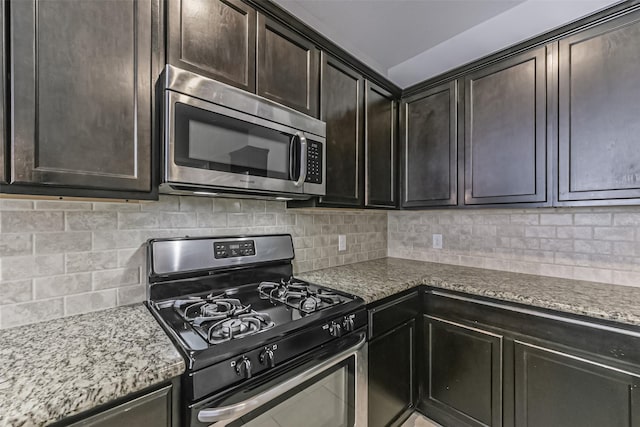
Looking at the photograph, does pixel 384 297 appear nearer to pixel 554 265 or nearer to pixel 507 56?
pixel 554 265

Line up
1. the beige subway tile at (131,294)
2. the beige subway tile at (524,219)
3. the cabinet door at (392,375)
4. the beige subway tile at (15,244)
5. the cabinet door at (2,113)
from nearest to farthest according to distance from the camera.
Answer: the cabinet door at (2,113) < the beige subway tile at (15,244) < the beige subway tile at (131,294) < the cabinet door at (392,375) < the beige subway tile at (524,219)

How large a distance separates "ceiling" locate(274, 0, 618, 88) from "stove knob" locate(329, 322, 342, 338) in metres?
1.92

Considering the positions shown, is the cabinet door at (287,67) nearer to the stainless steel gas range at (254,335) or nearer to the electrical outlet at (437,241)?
the stainless steel gas range at (254,335)

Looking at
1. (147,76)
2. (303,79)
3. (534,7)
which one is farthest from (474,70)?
(147,76)

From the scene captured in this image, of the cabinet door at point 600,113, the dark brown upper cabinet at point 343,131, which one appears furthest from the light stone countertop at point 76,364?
the cabinet door at point 600,113

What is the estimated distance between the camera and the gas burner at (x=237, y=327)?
3.15 ft

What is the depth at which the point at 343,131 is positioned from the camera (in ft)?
5.90

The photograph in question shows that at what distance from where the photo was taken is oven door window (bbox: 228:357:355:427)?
97 centimetres

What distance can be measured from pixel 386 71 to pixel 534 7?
113cm

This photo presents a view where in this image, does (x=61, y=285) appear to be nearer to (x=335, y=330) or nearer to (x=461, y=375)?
(x=335, y=330)

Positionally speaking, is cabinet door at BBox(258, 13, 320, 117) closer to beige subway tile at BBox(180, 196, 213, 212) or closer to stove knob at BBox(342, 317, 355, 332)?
beige subway tile at BBox(180, 196, 213, 212)

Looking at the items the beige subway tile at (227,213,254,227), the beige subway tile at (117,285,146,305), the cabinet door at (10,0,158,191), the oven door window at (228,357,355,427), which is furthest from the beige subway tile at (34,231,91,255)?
the oven door window at (228,357,355,427)

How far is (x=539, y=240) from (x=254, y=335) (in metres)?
1.97

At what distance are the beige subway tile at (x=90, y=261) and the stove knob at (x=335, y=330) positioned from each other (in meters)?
0.98
